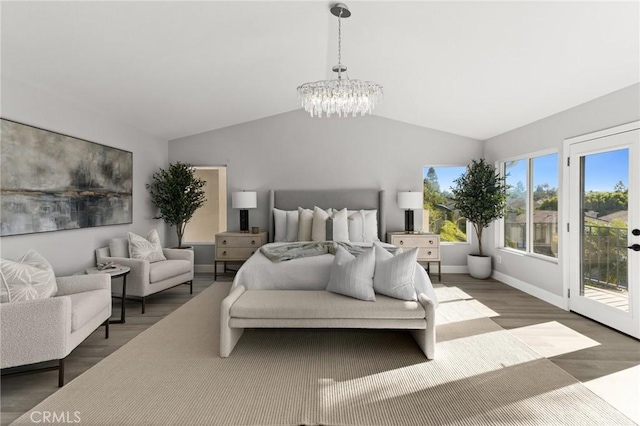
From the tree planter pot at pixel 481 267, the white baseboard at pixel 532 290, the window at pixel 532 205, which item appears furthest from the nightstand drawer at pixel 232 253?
the window at pixel 532 205

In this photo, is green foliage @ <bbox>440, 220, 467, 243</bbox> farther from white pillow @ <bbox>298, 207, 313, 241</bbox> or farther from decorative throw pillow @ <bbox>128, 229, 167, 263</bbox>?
decorative throw pillow @ <bbox>128, 229, 167, 263</bbox>

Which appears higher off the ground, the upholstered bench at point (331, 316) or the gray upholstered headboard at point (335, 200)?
the gray upholstered headboard at point (335, 200)

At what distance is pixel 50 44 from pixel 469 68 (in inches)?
154

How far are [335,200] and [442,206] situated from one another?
196 cm

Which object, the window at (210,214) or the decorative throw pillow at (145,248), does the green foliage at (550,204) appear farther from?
the decorative throw pillow at (145,248)

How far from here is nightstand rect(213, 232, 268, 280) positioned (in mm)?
5566

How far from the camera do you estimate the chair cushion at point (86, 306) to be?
2541 millimetres

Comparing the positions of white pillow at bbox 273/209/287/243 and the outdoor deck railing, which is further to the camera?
white pillow at bbox 273/209/287/243

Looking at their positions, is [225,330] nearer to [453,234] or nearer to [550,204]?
[550,204]

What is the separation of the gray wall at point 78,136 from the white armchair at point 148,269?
0.68 ft

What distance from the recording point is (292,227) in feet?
18.1

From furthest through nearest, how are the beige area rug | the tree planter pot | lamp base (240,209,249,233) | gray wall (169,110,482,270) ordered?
gray wall (169,110,482,270), lamp base (240,209,249,233), the tree planter pot, the beige area rug

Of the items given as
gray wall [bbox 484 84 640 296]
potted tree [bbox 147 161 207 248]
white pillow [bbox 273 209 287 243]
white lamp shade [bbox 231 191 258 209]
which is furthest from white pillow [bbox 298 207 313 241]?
gray wall [bbox 484 84 640 296]

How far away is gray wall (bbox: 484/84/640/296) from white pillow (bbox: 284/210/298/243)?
3.31 meters
